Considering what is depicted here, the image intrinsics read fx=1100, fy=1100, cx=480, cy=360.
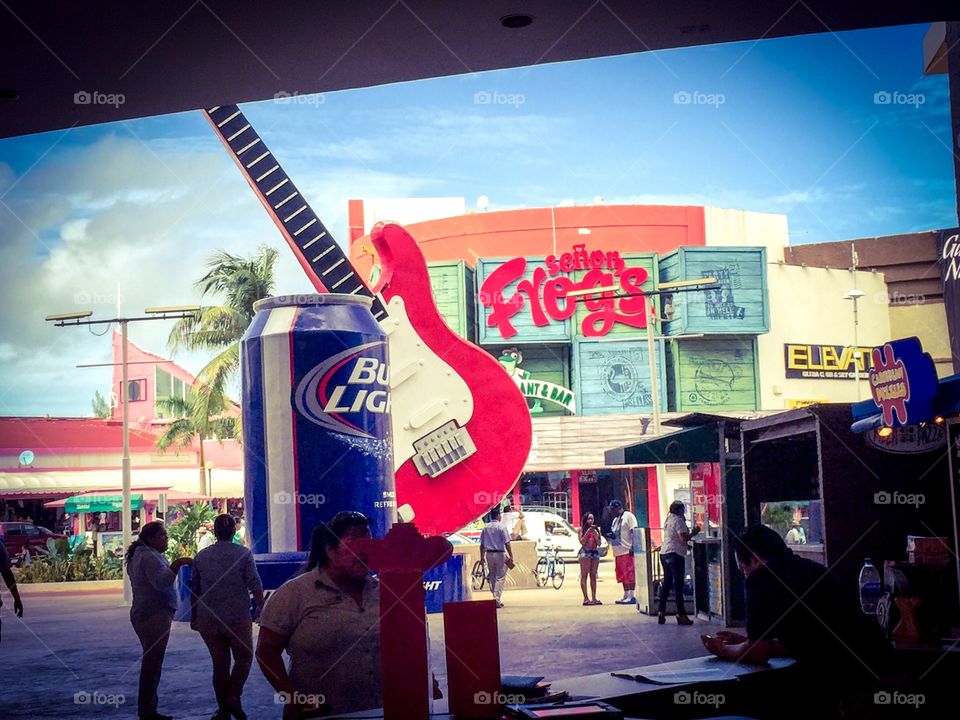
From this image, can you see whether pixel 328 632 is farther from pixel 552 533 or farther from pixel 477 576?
pixel 552 533

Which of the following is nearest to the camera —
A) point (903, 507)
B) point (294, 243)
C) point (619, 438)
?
point (903, 507)

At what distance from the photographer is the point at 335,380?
473 inches

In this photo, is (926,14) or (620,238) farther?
(620,238)

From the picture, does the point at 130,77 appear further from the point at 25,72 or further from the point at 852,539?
the point at 852,539

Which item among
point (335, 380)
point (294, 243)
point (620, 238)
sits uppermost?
point (620, 238)

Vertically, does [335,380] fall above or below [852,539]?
above

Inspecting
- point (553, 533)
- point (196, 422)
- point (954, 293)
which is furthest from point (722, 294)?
point (954, 293)

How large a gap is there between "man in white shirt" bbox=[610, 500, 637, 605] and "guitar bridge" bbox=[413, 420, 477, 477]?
289cm

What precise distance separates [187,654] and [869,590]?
761 centimetres

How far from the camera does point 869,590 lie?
25.2 ft

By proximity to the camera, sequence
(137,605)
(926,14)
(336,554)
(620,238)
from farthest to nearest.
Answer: (620,238)
(137,605)
(926,14)
(336,554)

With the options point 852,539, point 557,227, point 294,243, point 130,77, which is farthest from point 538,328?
point 130,77

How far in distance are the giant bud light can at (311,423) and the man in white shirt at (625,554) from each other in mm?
6205

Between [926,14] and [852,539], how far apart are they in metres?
5.26
